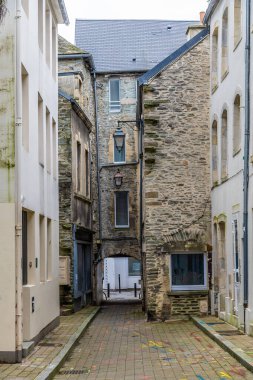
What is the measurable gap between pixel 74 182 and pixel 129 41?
588 inches

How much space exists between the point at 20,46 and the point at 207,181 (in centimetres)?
970

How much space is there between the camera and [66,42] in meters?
30.3

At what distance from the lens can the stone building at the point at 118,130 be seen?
107 feet

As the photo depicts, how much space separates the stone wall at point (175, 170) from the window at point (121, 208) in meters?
11.6

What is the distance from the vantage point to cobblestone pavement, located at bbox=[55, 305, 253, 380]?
1141 centimetres

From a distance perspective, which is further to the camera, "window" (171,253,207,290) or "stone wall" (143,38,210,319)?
"window" (171,253,207,290)

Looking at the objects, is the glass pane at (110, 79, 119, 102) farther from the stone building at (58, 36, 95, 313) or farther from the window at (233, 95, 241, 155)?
the window at (233, 95, 241, 155)

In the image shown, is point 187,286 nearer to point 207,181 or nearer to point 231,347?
point 207,181

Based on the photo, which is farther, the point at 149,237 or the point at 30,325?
the point at 149,237

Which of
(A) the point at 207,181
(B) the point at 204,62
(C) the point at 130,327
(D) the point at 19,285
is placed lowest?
(C) the point at 130,327

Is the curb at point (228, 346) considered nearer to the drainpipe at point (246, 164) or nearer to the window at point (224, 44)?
the drainpipe at point (246, 164)

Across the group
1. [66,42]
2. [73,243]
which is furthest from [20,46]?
[66,42]

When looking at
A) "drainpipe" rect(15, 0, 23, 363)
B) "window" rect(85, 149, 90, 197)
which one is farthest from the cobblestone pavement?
"window" rect(85, 149, 90, 197)

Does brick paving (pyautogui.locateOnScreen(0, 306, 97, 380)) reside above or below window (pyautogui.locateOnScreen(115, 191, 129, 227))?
below
